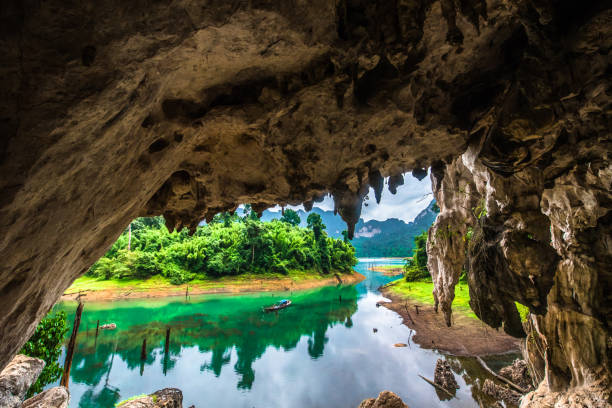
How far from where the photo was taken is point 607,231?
6230 mm

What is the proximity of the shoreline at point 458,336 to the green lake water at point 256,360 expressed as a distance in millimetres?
873

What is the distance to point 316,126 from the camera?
4605mm

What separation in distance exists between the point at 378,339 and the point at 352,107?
1940 cm

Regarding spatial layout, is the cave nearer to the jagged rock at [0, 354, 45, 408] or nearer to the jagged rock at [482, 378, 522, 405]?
→ the jagged rock at [482, 378, 522, 405]

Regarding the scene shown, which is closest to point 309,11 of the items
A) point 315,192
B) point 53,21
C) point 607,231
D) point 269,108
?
point 269,108

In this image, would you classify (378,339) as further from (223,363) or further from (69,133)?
(69,133)

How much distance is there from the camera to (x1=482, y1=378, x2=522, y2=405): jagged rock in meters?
9.93

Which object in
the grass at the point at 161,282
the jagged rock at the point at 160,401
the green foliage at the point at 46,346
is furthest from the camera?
the grass at the point at 161,282

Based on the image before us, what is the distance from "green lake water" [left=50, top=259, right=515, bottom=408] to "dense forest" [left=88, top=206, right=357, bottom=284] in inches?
276

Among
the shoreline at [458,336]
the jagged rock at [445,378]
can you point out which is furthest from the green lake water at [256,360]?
the shoreline at [458,336]

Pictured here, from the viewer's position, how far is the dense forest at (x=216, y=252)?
3197 centimetres

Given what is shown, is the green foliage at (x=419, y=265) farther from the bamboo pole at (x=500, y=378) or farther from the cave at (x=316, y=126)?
the cave at (x=316, y=126)

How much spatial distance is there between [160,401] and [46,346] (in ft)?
13.9

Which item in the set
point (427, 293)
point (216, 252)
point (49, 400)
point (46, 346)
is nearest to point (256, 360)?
point (49, 400)
